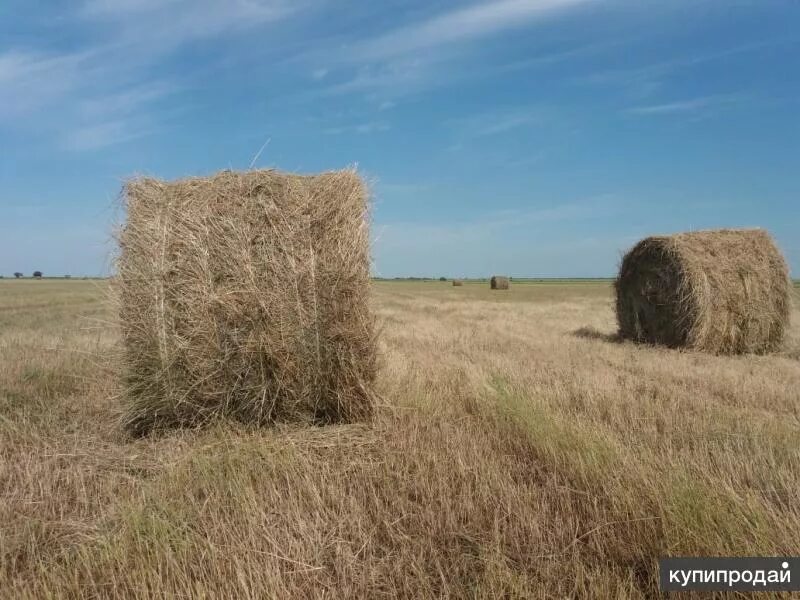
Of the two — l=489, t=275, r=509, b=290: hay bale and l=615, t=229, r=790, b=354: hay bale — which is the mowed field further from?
l=489, t=275, r=509, b=290: hay bale

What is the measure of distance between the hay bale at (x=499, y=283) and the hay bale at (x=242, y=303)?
131 feet

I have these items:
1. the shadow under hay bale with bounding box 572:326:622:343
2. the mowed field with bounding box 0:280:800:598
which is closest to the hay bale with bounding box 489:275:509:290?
the shadow under hay bale with bounding box 572:326:622:343

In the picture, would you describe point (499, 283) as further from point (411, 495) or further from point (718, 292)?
point (411, 495)

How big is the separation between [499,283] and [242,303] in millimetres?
40606

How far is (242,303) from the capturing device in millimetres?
4789

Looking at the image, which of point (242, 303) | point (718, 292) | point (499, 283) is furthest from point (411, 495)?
point (499, 283)

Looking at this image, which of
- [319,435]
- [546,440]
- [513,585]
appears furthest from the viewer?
[319,435]

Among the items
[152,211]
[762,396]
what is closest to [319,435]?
[152,211]

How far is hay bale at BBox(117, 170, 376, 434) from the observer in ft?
15.7

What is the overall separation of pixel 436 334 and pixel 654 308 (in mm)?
4302

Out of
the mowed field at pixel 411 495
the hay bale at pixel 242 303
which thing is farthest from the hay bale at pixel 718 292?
the hay bale at pixel 242 303

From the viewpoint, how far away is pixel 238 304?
4.78 metres

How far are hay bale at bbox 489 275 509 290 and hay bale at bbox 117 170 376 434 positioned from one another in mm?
39860

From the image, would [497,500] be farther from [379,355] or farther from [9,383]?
[9,383]
